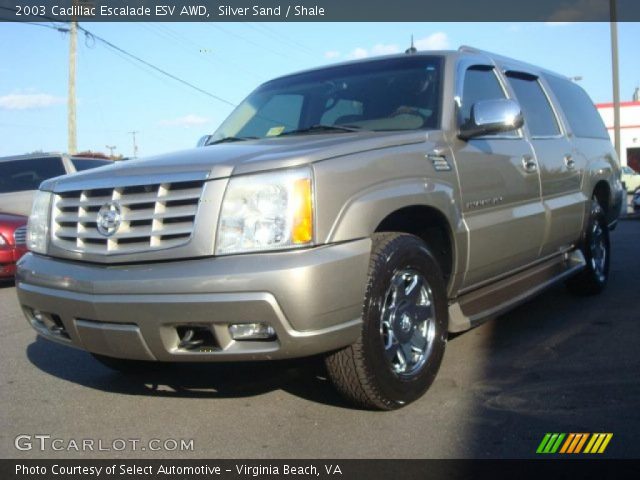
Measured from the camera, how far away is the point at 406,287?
11.2ft

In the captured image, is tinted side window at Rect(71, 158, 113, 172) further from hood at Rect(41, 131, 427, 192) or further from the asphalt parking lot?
hood at Rect(41, 131, 427, 192)

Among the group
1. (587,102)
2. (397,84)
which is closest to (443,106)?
(397,84)

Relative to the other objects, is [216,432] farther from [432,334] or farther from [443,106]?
[443,106]

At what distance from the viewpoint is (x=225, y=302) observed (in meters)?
2.76

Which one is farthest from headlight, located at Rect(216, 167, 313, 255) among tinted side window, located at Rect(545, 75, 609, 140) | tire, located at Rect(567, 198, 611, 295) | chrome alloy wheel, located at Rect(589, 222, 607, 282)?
chrome alloy wheel, located at Rect(589, 222, 607, 282)

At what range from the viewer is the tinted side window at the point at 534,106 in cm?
491

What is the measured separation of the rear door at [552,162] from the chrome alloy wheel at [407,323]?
1732 mm

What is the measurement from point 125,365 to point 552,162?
342 centimetres

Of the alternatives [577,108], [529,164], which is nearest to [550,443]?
[529,164]

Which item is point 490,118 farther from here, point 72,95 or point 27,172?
point 72,95

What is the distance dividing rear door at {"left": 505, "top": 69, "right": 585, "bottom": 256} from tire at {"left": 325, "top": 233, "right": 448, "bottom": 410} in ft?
5.61

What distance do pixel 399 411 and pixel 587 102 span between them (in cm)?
458

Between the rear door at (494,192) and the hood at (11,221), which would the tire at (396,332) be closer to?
the rear door at (494,192)
